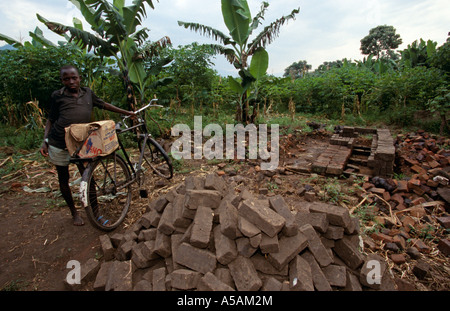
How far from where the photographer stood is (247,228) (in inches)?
74.4

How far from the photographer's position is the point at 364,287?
190 centimetres

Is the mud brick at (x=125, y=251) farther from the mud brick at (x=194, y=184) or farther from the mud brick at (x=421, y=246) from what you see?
the mud brick at (x=421, y=246)

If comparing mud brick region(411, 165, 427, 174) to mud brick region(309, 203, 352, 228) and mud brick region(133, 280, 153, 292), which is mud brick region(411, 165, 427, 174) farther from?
mud brick region(133, 280, 153, 292)

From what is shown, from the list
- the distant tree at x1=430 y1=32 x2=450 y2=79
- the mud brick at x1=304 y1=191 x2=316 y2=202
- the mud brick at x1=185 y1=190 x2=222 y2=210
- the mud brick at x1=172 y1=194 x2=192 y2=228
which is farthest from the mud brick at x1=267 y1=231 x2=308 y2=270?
the distant tree at x1=430 y1=32 x2=450 y2=79

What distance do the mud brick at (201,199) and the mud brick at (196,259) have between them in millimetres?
359

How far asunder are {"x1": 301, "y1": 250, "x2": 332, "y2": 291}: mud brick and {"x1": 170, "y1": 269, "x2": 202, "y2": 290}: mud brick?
88 cm

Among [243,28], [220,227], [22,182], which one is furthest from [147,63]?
[220,227]

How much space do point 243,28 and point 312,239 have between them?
497 cm

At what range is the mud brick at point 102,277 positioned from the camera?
1988mm

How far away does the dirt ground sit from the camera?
223cm

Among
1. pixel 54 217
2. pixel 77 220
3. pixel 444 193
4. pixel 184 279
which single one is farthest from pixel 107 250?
pixel 444 193

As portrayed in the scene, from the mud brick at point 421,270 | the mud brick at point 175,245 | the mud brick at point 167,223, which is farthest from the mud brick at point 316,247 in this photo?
the mud brick at point 167,223

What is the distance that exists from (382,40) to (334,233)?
36.3 metres

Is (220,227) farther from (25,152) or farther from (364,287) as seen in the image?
(25,152)
